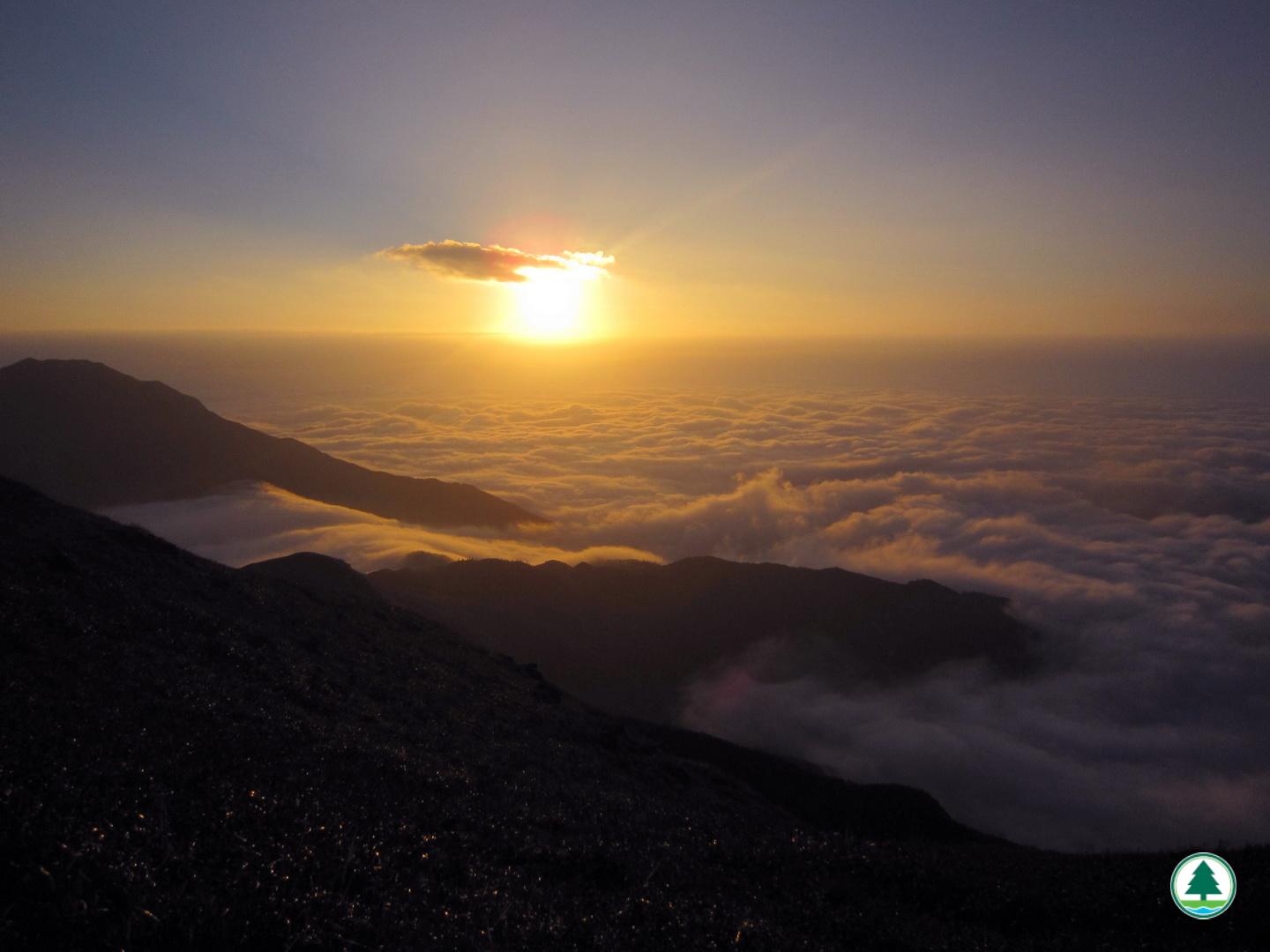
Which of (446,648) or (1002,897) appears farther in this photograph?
(446,648)

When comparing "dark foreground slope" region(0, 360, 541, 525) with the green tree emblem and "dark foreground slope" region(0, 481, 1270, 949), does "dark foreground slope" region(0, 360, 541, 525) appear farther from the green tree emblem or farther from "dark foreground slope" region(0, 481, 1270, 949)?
the green tree emblem

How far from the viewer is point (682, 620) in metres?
59.6

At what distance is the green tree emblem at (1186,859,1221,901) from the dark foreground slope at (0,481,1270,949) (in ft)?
1.24

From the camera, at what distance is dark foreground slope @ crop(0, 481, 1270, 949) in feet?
19.3

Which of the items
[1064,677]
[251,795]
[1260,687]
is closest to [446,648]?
[251,795]

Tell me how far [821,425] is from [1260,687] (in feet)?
473

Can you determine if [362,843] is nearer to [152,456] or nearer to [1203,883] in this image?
[1203,883]

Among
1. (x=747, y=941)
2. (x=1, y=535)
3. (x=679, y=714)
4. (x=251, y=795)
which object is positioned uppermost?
(x=1, y=535)

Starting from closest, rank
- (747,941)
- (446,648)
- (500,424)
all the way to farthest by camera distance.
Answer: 1. (747,941)
2. (446,648)
3. (500,424)

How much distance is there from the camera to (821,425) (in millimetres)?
198500

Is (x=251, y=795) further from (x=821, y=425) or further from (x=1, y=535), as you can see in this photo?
(x=821, y=425)

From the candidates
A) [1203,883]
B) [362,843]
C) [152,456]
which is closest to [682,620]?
[1203,883]

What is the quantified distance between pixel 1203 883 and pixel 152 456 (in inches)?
4091

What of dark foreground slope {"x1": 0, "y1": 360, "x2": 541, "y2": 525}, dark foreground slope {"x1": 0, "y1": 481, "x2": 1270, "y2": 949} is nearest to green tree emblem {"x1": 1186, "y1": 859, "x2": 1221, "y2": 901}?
dark foreground slope {"x1": 0, "y1": 481, "x2": 1270, "y2": 949}
